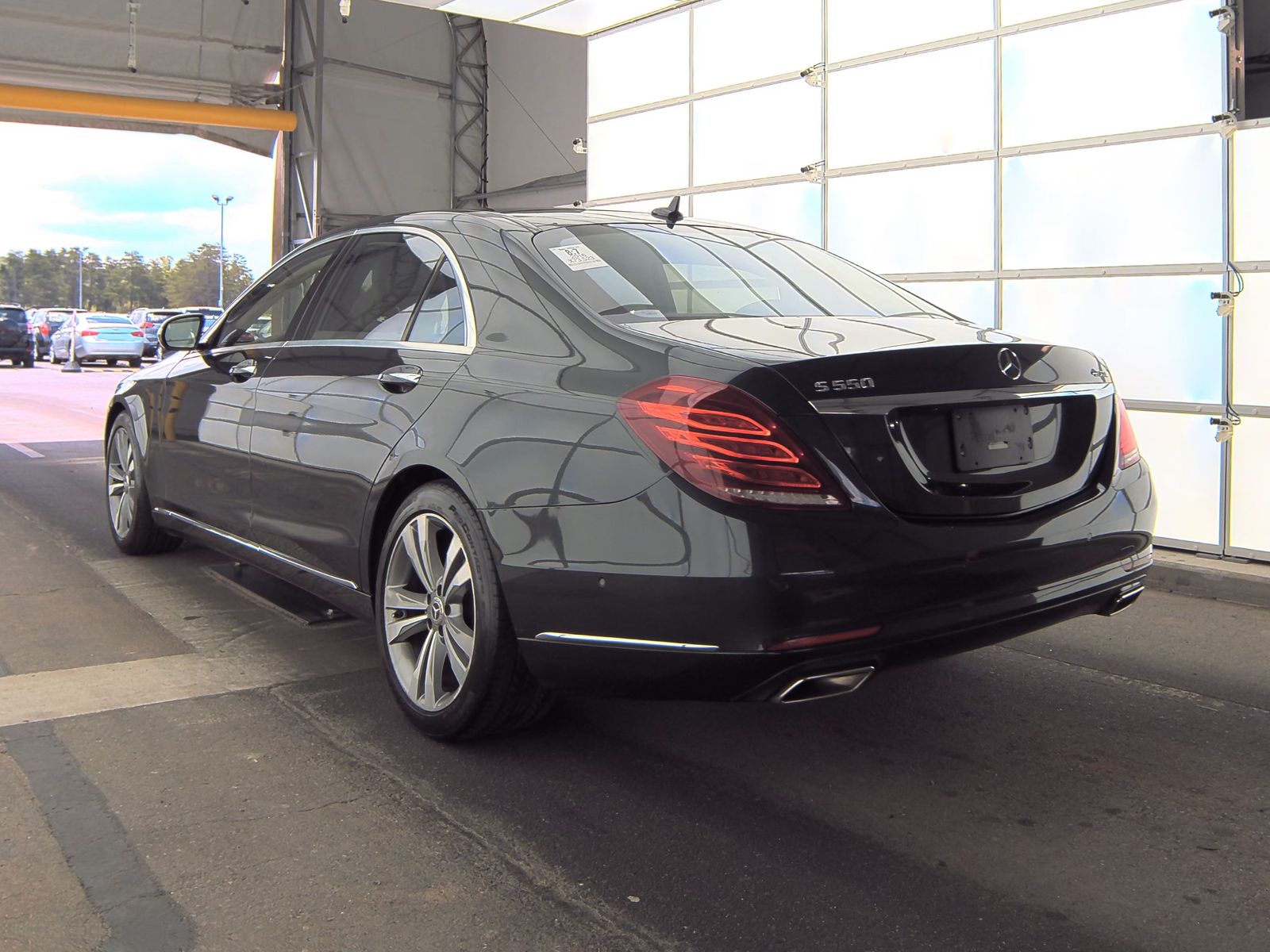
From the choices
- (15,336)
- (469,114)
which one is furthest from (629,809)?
(15,336)

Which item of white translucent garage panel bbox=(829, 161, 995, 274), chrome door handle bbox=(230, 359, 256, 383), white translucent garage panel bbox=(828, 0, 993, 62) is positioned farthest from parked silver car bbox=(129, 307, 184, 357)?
chrome door handle bbox=(230, 359, 256, 383)

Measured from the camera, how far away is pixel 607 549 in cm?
304

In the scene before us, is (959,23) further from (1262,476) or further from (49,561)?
(49,561)

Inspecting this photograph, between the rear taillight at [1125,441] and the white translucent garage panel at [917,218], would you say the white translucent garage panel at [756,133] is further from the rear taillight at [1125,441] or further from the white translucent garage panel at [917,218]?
the rear taillight at [1125,441]

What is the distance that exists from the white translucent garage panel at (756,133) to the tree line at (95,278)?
131865 millimetres

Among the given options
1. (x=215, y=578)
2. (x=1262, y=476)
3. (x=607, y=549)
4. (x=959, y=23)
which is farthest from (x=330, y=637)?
(x=959, y=23)

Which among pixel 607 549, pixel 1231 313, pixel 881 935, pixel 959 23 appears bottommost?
pixel 881 935

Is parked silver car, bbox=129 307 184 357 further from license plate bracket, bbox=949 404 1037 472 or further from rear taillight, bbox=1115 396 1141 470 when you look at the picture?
license plate bracket, bbox=949 404 1037 472

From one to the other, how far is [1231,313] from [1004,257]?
151 centimetres

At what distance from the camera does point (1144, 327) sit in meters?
7.08

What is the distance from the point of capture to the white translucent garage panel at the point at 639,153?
418 inches

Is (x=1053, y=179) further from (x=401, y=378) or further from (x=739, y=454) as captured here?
(x=739, y=454)

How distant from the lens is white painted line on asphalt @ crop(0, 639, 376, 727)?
399 cm

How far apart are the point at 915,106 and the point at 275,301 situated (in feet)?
16.6
